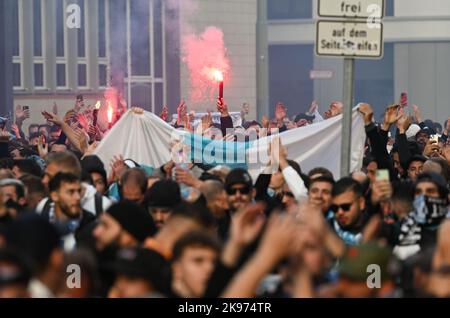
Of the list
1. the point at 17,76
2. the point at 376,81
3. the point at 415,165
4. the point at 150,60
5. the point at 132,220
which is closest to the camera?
the point at 132,220

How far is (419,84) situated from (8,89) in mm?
22364

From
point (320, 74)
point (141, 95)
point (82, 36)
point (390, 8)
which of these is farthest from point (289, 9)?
point (82, 36)

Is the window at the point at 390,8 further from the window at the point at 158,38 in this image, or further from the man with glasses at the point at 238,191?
the man with glasses at the point at 238,191

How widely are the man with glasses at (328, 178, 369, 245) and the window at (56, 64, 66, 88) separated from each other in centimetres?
3129

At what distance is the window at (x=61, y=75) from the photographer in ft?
129

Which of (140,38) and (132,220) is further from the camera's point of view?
(140,38)

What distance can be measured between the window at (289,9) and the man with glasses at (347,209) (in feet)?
126

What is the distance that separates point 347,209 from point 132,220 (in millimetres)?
1682

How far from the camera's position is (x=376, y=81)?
46.1 metres

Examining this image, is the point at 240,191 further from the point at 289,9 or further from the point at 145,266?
the point at 289,9

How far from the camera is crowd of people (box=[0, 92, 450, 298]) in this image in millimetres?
5703

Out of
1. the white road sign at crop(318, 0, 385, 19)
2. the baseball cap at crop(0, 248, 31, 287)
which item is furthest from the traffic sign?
the baseball cap at crop(0, 248, 31, 287)

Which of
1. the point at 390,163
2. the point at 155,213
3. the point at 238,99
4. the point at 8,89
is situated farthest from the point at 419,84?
the point at 155,213

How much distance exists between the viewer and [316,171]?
1005 centimetres
